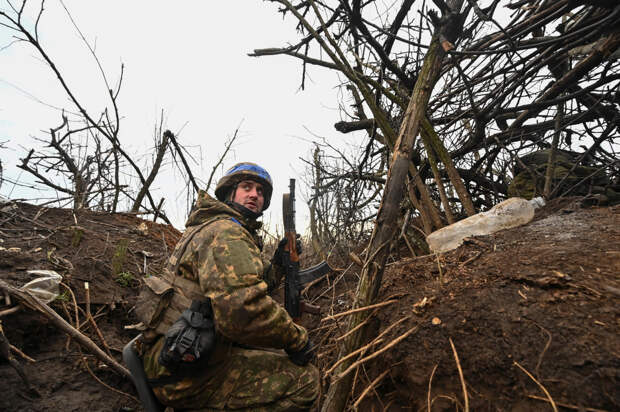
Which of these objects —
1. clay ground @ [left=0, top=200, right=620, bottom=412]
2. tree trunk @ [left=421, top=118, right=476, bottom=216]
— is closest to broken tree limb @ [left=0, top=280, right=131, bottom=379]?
clay ground @ [left=0, top=200, right=620, bottom=412]

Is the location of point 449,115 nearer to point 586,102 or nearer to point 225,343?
point 586,102

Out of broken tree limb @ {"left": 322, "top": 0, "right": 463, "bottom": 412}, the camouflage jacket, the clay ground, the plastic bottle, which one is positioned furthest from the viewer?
the plastic bottle

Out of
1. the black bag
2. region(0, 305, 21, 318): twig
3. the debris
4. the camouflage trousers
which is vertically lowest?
the camouflage trousers

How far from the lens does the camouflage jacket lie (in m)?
1.80

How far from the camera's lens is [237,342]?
6.52ft

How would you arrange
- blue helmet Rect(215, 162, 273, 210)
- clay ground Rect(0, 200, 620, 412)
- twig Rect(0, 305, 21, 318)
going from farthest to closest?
blue helmet Rect(215, 162, 273, 210) → twig Rect(0, 305, 21, 318) → clay ground Rect(0, 200, 620, 412)

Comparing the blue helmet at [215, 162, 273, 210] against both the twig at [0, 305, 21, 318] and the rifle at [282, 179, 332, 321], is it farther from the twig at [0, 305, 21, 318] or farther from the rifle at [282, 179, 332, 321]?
the twig at [0, 305, 21, 318]

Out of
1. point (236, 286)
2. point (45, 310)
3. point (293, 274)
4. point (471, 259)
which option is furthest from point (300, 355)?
point (45, 310)

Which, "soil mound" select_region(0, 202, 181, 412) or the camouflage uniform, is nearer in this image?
the camouflage uniform

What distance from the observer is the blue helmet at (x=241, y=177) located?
293 cm

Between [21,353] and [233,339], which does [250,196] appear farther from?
[21,353]

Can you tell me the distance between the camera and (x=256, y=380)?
2.05 metres

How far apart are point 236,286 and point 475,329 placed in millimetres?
1334

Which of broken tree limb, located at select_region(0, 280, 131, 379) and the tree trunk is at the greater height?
the tree trunk
